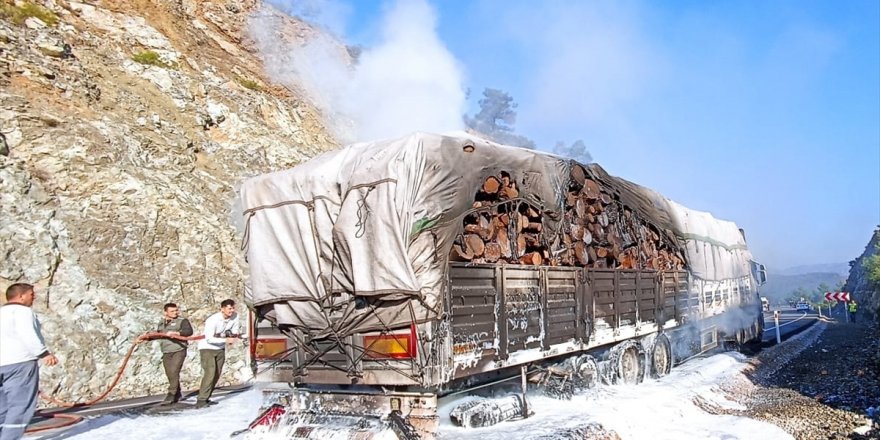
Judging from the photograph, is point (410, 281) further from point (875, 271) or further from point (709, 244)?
point (875, 271)

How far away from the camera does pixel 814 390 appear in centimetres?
980

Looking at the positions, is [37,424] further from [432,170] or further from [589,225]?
[589,225]

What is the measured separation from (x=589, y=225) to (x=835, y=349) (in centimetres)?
1127

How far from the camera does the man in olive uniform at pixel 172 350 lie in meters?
7.85

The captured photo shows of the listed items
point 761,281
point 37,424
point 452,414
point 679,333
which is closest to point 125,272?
point 37,424

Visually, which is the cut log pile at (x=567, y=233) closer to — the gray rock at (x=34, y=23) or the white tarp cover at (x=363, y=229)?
the white tarp cover at (x=363, y=229)

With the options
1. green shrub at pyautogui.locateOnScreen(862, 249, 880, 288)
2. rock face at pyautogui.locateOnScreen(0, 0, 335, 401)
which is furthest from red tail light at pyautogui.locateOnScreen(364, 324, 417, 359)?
green shrub at pyautogui.locateOnScreen(862, 249, 880, 288)

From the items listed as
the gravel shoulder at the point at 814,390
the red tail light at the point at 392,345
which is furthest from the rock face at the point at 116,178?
the gravel shoulder at the point at 814,390

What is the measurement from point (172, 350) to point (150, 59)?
43.1 feet

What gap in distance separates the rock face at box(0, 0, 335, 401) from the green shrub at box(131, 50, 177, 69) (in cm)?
5

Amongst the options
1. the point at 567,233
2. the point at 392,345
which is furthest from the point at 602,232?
the point at 392,345

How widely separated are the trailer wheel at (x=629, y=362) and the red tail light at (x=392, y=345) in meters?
4.65

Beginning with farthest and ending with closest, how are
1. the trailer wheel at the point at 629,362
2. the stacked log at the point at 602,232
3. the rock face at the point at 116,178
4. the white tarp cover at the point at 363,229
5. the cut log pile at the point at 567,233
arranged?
the rock face at the point at 116,178
the trailer wheel at the point at 629,362
the stacked log at the point at 602,232
the cut log pile at the point at 567,233
the white tarp cover at the point at 363,229

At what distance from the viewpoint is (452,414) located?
617cm
